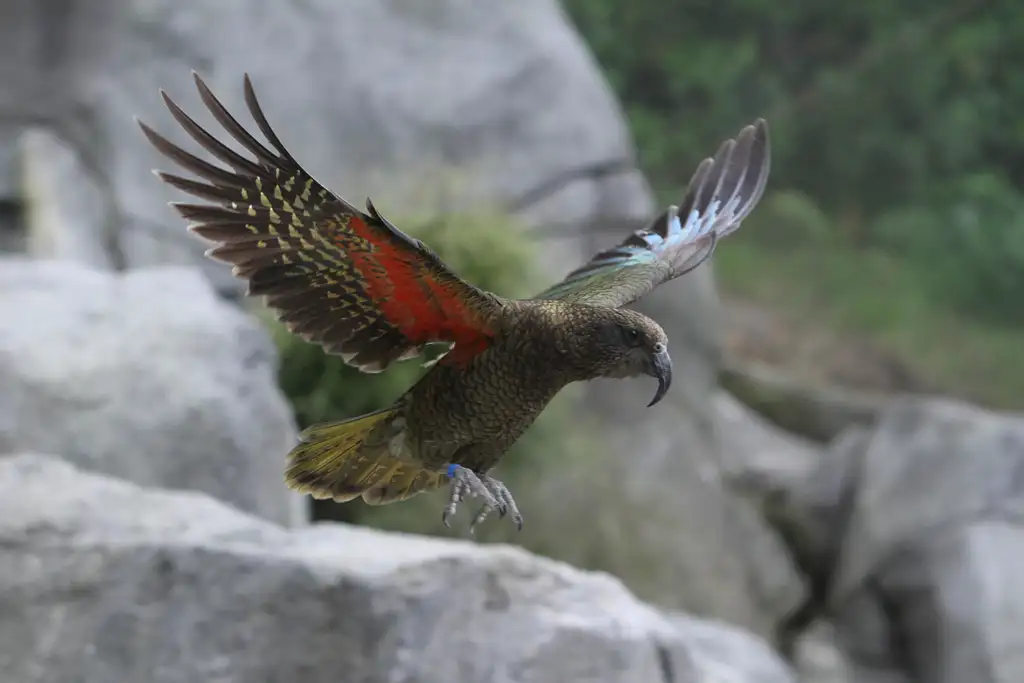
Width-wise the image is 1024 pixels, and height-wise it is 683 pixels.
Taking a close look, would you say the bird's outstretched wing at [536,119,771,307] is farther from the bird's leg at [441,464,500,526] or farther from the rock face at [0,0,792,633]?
the rock face at [0,0,792,633]

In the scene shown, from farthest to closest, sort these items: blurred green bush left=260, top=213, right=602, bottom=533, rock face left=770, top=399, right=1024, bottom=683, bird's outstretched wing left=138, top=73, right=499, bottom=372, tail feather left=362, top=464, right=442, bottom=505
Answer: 1. rock face left=770, top=399, right=1024, bottom=683
2. blurred green bush left=260, top=213, right=602, bottom=533
3. tail feather left=362, top=464, right=442, bottom=505
4. bird's outstretched wing left=138, top=73, right=499, bottom=372

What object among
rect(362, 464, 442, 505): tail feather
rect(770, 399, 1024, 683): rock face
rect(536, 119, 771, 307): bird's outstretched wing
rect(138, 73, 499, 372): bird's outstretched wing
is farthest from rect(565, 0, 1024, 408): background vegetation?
rect(138, 73, 499, 372): bird's outstretched wing

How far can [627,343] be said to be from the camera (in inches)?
74.2

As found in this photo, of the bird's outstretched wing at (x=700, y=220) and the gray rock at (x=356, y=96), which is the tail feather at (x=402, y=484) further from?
the gray rock at (x=356, y=96)

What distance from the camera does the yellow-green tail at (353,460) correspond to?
2188mm

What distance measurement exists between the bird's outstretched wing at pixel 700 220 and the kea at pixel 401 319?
0.5 inches

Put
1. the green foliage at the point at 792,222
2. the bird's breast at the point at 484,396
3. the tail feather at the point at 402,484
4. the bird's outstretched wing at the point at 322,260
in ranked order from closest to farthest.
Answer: the bird's outstretched wing at the point at 322,260, the bird's breast at the point at 484,396, the tail feather at the point at 402,484, the green foliage at the point at 792,222

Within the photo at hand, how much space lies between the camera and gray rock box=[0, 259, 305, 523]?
9.39ft

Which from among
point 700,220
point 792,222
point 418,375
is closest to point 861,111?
point 792,222

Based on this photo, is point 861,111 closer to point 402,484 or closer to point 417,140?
point 417,140

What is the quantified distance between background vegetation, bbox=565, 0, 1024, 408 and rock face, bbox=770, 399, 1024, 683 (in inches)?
61.4

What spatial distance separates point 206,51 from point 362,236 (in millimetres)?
3820

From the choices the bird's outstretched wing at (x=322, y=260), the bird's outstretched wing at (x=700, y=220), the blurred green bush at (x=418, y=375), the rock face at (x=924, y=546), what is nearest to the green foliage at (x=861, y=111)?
the rock face at (x=924, y=546)

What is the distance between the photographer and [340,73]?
217 inches
